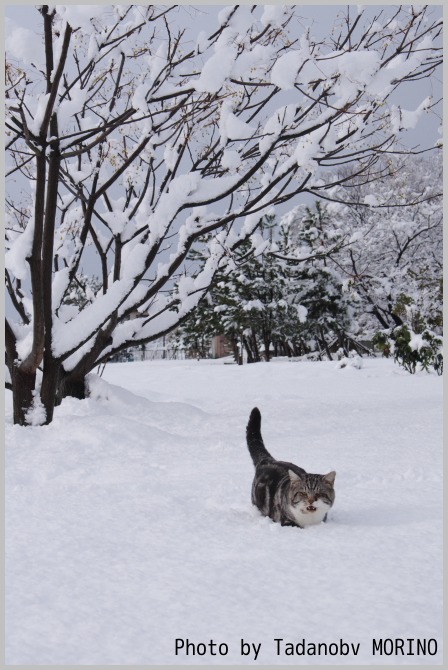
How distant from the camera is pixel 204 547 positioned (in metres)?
2.68

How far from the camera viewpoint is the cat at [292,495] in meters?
2.94

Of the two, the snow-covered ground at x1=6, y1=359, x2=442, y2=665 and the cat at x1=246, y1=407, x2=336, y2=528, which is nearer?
the snow-covered ground at x1=6, y1=359, x2=442, y2=665

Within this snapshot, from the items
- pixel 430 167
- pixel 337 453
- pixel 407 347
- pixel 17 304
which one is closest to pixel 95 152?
pixel 17 304

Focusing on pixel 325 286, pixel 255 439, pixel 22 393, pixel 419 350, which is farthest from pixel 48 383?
pixel 325 286

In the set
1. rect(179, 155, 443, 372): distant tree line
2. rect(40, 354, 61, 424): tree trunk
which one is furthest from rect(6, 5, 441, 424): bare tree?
rect(179, 155, 443, 372): distant tree line

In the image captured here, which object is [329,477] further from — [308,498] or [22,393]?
[22,393]

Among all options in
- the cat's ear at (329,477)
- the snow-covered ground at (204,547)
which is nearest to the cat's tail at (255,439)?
the snow-covered ground at (204,547)

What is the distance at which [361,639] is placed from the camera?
1834 millimetres

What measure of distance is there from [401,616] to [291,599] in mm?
364

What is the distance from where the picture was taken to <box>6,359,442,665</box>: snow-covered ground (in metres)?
1.87

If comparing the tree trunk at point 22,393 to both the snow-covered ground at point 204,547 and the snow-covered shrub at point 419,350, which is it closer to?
the snow-covered ground at point 204,547

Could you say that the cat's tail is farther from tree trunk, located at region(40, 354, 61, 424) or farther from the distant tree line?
the distant tree line

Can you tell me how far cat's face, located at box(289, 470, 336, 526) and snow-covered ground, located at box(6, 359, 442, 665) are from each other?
66mm

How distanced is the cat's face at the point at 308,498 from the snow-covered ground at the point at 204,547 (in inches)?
2.6
